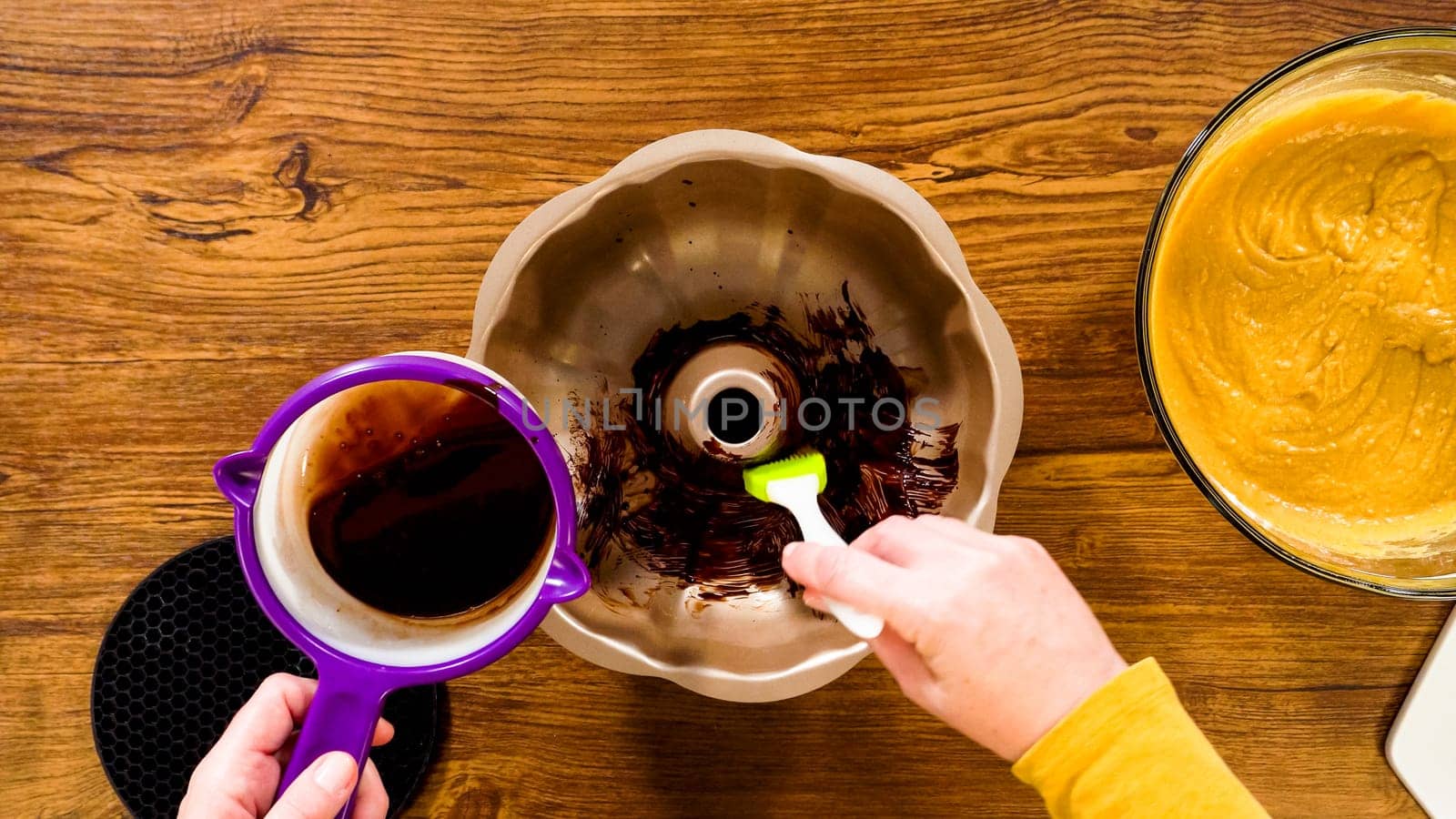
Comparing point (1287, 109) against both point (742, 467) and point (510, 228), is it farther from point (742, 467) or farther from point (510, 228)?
point (510, 228)

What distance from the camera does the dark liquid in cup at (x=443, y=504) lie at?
532 millimetres

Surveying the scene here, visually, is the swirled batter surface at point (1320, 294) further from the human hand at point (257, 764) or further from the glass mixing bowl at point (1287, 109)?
the human hand at point (257, 764)

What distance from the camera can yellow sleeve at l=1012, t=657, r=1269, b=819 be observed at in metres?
0.48

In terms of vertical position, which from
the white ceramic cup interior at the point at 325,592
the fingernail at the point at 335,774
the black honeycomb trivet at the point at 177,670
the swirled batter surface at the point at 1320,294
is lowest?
the black honeycomb trivet at the point at 177,670

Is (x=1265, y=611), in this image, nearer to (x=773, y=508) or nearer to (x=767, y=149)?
(x=773, y=508)

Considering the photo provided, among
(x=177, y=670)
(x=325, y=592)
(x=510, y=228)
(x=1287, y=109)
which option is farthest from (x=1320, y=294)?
(x=177, y=670)

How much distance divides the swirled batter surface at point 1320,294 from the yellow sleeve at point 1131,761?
219mm

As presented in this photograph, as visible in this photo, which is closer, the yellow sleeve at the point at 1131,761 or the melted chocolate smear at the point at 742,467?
the yellow sleeve at the point at 1131,761

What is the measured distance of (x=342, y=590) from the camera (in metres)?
0.52

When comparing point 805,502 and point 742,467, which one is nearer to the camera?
point 805,502

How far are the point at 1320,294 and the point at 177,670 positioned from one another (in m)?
0.96

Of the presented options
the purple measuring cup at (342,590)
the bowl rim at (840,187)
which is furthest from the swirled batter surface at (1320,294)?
the purple measuring cup at (342,590)

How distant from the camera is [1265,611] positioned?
27.0 inches

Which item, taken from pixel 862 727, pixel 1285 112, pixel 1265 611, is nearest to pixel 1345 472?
pixel 1265 611
